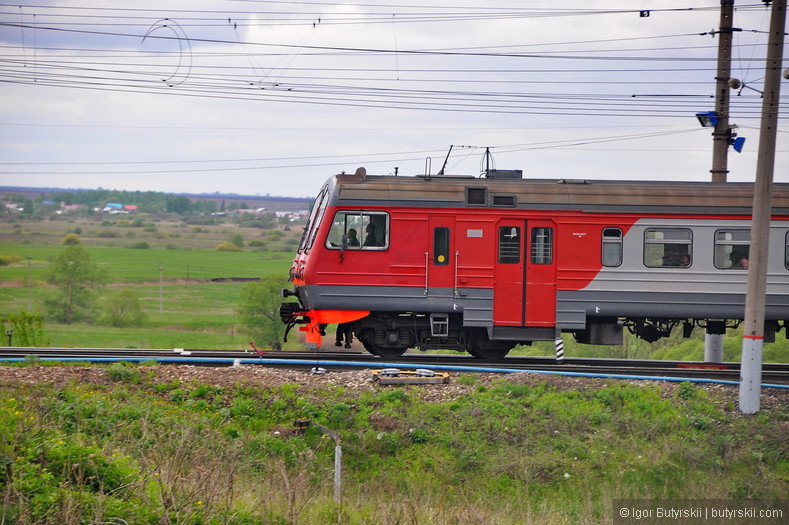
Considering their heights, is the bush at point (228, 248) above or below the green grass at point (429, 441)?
below

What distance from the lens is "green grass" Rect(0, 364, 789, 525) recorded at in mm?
9992

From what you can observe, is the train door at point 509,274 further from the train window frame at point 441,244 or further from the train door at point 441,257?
the train window frame at point 441,244

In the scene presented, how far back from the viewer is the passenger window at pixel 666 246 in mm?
17547

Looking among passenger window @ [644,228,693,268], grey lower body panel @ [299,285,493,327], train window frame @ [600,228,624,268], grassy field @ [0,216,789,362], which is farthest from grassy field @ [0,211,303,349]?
passenger window @ [644,228,693,268]

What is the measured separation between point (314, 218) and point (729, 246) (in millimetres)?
8833

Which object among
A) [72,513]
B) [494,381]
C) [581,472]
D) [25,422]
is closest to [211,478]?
[72,513]

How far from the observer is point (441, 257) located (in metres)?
17.3

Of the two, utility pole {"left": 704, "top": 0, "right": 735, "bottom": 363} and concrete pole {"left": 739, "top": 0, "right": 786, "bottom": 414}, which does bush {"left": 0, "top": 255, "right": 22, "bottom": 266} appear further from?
concrete pole {"left": 739, "top": 0, "right": 786, "bottom": 414}

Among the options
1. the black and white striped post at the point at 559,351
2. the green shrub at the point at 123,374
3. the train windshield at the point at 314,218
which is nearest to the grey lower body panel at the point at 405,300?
the train windshield at the point at 314,218

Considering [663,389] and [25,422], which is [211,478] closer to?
[25,422]

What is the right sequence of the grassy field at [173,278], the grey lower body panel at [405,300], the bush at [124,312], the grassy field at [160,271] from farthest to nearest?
the bush at [124,312] → the grassy field at [160,271] → the grassy field at [173,278] → the grey lower body panel at [405,300]

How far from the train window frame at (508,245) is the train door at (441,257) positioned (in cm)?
97

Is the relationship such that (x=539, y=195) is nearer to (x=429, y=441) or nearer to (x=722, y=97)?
(x=722, y=97)

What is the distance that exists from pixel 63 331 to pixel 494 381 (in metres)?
62.8
